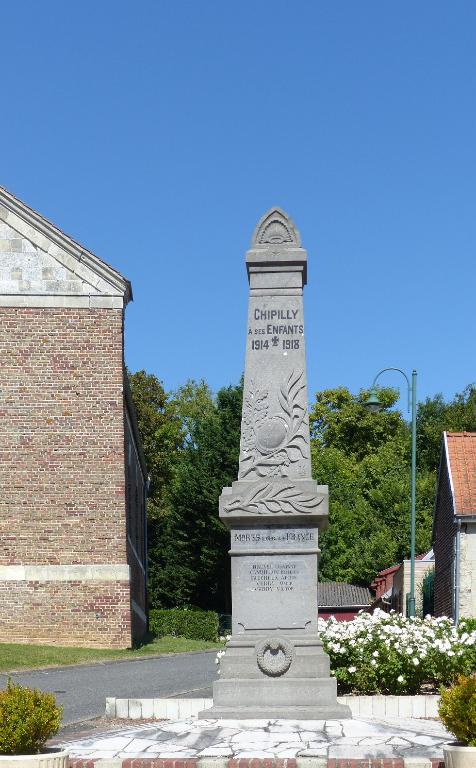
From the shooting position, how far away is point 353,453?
7006cm

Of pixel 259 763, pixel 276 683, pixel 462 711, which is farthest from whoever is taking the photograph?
pixel 276 683

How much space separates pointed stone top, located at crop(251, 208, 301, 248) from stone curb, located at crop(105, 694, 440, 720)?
206 inches

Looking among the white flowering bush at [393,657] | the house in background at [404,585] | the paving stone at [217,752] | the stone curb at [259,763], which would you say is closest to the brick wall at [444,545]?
the house in background at [404,585]

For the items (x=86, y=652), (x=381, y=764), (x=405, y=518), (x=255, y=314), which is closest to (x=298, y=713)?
(x=381, y=764)

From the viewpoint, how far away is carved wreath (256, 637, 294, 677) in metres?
11.9

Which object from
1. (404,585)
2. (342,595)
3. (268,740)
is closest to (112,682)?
(268,740)

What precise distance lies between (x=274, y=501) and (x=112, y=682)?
7256 mm

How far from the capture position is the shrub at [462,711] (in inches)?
334

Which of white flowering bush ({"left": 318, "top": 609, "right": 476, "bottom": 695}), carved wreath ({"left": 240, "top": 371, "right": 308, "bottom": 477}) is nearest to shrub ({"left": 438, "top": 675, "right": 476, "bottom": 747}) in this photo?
carved wreath ({"left": 240, "top": 371, "right": 308, "bottom": 477})

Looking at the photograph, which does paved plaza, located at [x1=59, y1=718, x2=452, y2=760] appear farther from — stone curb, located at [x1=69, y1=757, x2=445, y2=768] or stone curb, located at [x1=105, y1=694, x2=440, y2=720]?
stone curb, located at [x1=105, y1=694, x2=440, y2=720]

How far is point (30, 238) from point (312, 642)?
15189 mm

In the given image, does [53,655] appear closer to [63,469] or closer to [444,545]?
[63,469]

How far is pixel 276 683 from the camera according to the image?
1180 cm

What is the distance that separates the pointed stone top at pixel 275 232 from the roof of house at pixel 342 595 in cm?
4350
